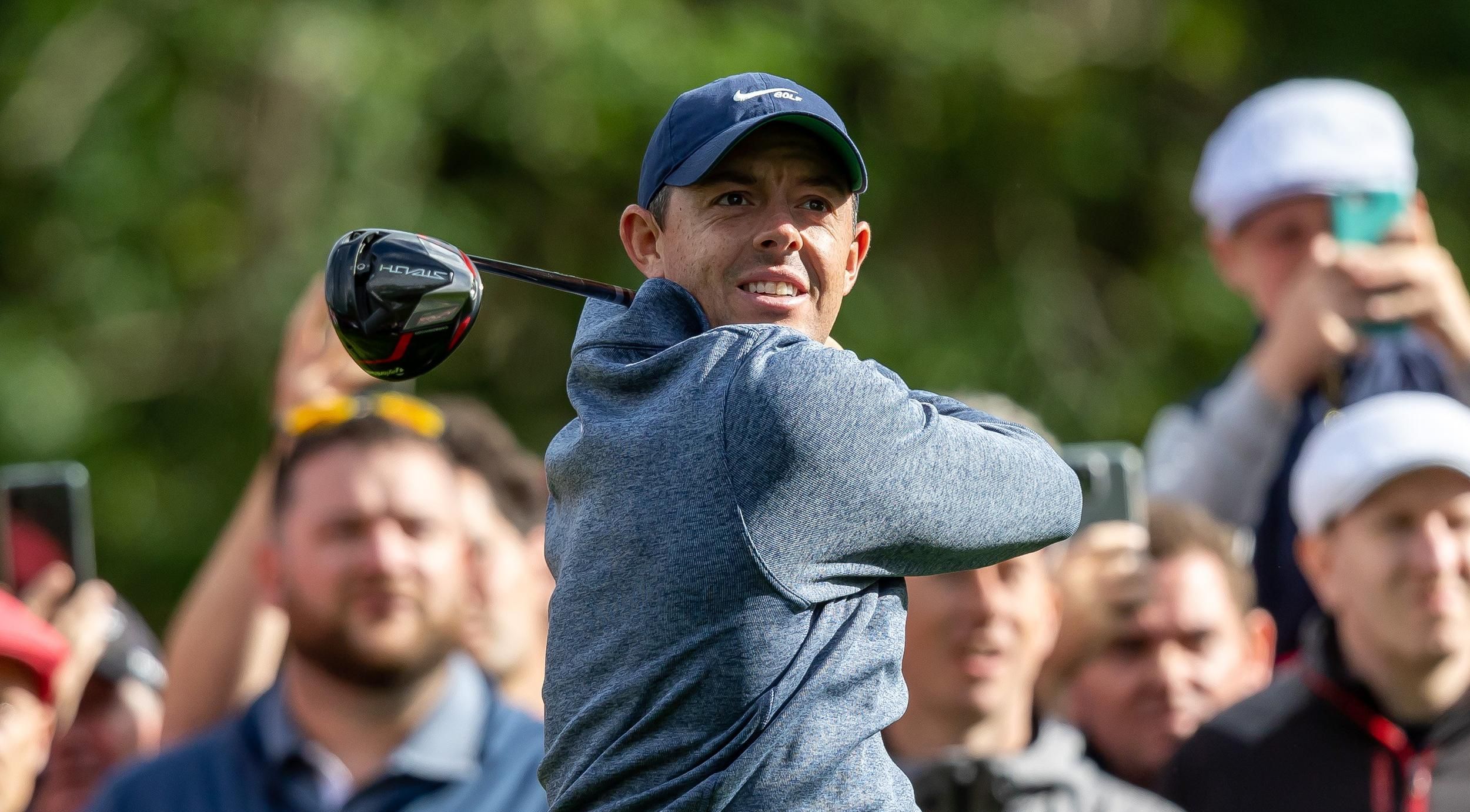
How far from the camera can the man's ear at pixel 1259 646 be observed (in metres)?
4.60

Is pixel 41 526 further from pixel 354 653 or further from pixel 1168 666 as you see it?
pixel 1168 666

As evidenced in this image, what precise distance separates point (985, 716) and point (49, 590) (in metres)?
2.53

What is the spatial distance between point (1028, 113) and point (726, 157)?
294 inches

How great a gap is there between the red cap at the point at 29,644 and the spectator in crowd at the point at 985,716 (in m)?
1.96

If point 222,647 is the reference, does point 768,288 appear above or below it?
above

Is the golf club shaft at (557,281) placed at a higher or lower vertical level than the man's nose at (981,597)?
higher

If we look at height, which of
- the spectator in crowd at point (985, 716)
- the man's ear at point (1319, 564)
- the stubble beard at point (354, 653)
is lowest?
the stubble beard at point (354, 653)

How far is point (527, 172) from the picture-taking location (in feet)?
31.4

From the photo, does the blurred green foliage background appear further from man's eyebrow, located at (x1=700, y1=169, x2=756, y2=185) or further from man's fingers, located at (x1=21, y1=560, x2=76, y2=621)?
man's eyebrow, located at (x1=700, y1=169, x2=756, y2=185)

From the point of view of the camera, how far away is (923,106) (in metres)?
9.53

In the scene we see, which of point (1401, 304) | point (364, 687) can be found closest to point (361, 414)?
point (364, 687)

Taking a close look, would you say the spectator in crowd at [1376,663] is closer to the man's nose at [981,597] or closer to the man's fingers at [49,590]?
the man's nose at [981,597]

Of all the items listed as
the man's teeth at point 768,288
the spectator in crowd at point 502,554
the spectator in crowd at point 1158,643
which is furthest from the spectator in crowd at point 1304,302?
the man's teeth at point 768,288

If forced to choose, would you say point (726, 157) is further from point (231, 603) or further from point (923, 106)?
point (923, 106)
